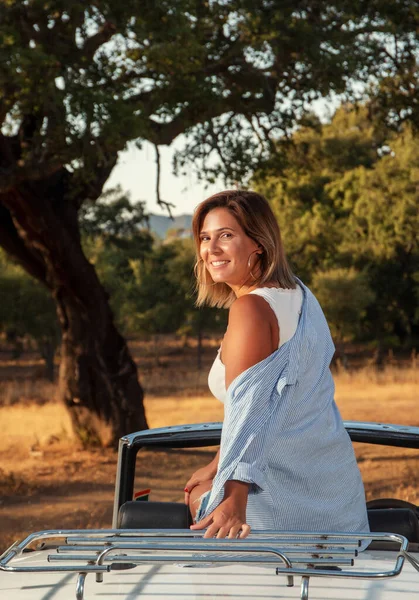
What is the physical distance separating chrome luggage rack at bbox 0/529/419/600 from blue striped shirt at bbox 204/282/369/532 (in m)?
0.16

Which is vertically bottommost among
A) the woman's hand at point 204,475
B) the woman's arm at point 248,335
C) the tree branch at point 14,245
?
the woman's hand at point 204,475

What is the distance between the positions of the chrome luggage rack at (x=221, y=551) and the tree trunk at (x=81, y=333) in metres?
11.7

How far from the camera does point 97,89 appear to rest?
32.3 feet

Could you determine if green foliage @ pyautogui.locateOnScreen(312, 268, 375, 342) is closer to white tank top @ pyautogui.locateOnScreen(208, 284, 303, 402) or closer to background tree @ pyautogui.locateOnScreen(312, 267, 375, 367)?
background tree @ pyautogui.locateOnScreen(312, 267, 375, 367)

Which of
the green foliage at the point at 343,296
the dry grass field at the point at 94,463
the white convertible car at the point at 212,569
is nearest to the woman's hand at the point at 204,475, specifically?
the white convertible car at the point at 212,569

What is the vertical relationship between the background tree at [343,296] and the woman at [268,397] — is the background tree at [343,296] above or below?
below

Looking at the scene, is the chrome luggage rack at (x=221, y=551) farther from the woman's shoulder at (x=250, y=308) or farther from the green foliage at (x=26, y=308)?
the green foliage at (x=26, y=308)

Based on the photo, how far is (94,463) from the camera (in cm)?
1384

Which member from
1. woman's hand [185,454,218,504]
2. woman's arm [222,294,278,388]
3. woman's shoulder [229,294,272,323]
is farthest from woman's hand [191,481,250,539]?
woman's hand [185,454,218,504]

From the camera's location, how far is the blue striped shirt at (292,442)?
2.50 m

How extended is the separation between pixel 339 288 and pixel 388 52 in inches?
965

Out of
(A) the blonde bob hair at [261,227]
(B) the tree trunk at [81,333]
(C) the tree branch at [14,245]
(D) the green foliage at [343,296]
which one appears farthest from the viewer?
(D) the green foliage at [343,296]

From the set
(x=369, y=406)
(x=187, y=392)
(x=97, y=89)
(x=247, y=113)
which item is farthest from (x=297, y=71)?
(x=187, y=392)

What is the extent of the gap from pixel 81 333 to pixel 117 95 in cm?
507
